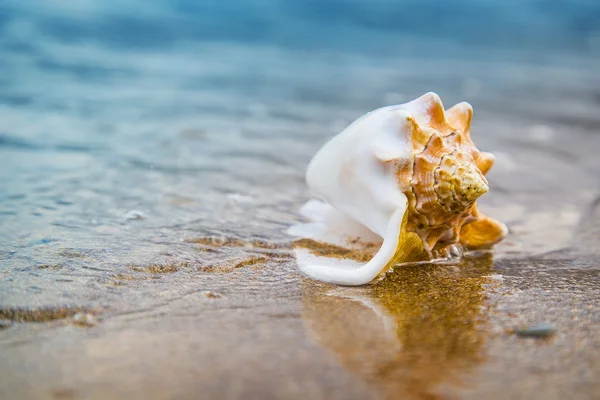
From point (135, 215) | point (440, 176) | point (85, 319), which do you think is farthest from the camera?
point (135, 215)

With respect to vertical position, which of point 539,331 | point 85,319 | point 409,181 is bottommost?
point 85,319

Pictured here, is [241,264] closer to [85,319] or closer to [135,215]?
[85,319]

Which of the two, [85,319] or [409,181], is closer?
[85,319]

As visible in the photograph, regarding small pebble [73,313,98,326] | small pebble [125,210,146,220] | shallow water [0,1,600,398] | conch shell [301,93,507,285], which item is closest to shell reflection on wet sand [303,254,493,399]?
shallow water [0,1,600,398]

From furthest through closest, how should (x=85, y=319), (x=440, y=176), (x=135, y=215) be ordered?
1. (x=135, y=215)
2. (x=440, y=176)
3. (x=85, y=319)

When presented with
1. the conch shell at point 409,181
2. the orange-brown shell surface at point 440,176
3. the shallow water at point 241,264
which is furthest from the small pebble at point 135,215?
the orange-brown shell surface at point 440,176

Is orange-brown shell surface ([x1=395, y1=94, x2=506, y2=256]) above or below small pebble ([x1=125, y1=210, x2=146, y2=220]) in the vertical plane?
above

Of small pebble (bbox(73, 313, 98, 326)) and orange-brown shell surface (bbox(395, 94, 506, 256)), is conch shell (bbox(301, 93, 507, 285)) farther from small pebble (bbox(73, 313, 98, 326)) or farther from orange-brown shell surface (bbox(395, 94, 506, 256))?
small pebble (bbox(73, 313, 98, 326))

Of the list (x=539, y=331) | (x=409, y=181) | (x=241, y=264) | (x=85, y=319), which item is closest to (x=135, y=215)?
(x=241, y=264)
